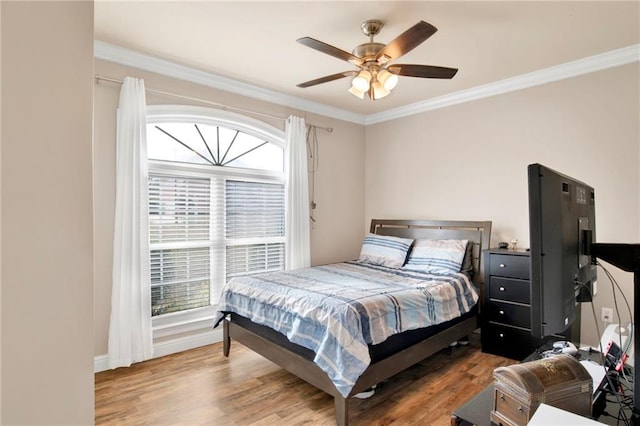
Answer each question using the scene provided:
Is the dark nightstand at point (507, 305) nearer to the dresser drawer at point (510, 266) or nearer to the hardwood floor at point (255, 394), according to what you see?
the dresser drawer at point (510, 266)

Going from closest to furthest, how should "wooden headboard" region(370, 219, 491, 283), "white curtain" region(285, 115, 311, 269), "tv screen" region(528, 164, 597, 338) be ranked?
"tv screen" region(528, 164, 597, 338), "wooden headboard" region(370, 219, 491, 283), "white curtain" region(285, 115, 311, 269)

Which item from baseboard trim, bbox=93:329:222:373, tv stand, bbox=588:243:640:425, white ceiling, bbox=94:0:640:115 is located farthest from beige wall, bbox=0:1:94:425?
baseboard trim, bbox=93:329:222:373

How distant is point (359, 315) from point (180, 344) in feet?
6.52

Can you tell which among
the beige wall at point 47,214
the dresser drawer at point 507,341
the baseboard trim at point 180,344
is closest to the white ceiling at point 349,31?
the beige wall at point 47,214

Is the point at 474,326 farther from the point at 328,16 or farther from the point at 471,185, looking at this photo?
the point at 328,16

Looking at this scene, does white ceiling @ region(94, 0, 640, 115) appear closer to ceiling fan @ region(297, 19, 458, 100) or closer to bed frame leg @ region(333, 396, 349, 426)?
ceiling fan @ region(297, 19, 458, 100)

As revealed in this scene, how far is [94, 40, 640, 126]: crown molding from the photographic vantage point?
2.83 m

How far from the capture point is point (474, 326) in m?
3.27

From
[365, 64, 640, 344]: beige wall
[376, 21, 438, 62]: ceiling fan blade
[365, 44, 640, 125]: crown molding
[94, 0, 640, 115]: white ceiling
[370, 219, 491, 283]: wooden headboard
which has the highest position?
[94, 0, 640, 115]: white ceiling

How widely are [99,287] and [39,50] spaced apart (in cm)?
276

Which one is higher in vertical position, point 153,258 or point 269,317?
point 153,258

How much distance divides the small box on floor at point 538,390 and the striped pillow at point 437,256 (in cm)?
228

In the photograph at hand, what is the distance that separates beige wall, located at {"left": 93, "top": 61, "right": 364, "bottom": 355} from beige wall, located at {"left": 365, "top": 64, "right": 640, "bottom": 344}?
298 millimetres

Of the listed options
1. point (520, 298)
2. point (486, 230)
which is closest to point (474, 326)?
point (520, 298)
